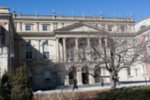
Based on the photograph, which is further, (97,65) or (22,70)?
(97,65)

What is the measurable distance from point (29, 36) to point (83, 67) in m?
25.2

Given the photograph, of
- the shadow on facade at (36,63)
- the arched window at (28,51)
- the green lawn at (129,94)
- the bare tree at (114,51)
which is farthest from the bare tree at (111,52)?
the arched window at (28,51)

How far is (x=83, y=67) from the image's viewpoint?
24.7m

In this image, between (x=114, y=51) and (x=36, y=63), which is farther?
(x=36, y=63)

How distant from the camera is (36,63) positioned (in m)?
45.5

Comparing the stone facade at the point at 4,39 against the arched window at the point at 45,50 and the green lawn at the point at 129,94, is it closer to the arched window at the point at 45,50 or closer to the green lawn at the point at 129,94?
the arched window at the point at 45,50

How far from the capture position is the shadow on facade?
1767 inches

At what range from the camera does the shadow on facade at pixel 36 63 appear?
4488 cm

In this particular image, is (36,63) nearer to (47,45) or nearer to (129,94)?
(47,45)

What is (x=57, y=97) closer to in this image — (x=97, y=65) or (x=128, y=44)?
(x=97, y=65)

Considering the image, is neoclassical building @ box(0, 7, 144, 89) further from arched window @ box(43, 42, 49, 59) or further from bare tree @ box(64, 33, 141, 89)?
bare tree @ box(64, 33, 141, 89)

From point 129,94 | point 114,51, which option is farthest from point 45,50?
point 129,94

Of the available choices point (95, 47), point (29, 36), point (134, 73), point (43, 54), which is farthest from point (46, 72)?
point (95, 47)

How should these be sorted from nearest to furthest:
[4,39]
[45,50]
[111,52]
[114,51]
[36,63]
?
[114,51], [111,52], [4,39], [36,63], [45,50]
